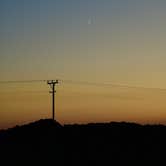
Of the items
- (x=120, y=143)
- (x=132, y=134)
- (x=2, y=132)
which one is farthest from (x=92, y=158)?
(x=2, y=132)

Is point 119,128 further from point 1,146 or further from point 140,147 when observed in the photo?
point 1,146

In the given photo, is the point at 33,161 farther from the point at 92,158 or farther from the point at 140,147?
the point at 140,147

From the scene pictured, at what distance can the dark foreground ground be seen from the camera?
156 ft

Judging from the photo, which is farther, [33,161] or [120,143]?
[120,143]

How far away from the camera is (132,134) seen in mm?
55188

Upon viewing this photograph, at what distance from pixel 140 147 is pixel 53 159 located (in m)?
10.4

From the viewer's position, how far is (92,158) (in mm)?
48344

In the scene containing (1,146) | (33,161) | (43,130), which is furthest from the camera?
(43,130)

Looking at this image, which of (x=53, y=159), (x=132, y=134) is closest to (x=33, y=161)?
(x=53, y=159)

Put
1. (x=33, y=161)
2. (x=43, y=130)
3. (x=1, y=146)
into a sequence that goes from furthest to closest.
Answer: (x=43, y=130)
(x=1, y=146)
(x=33, y=161)

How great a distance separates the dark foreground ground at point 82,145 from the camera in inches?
1877

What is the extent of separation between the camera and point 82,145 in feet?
167

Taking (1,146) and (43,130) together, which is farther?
(43,130)

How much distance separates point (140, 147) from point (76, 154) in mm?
7520
